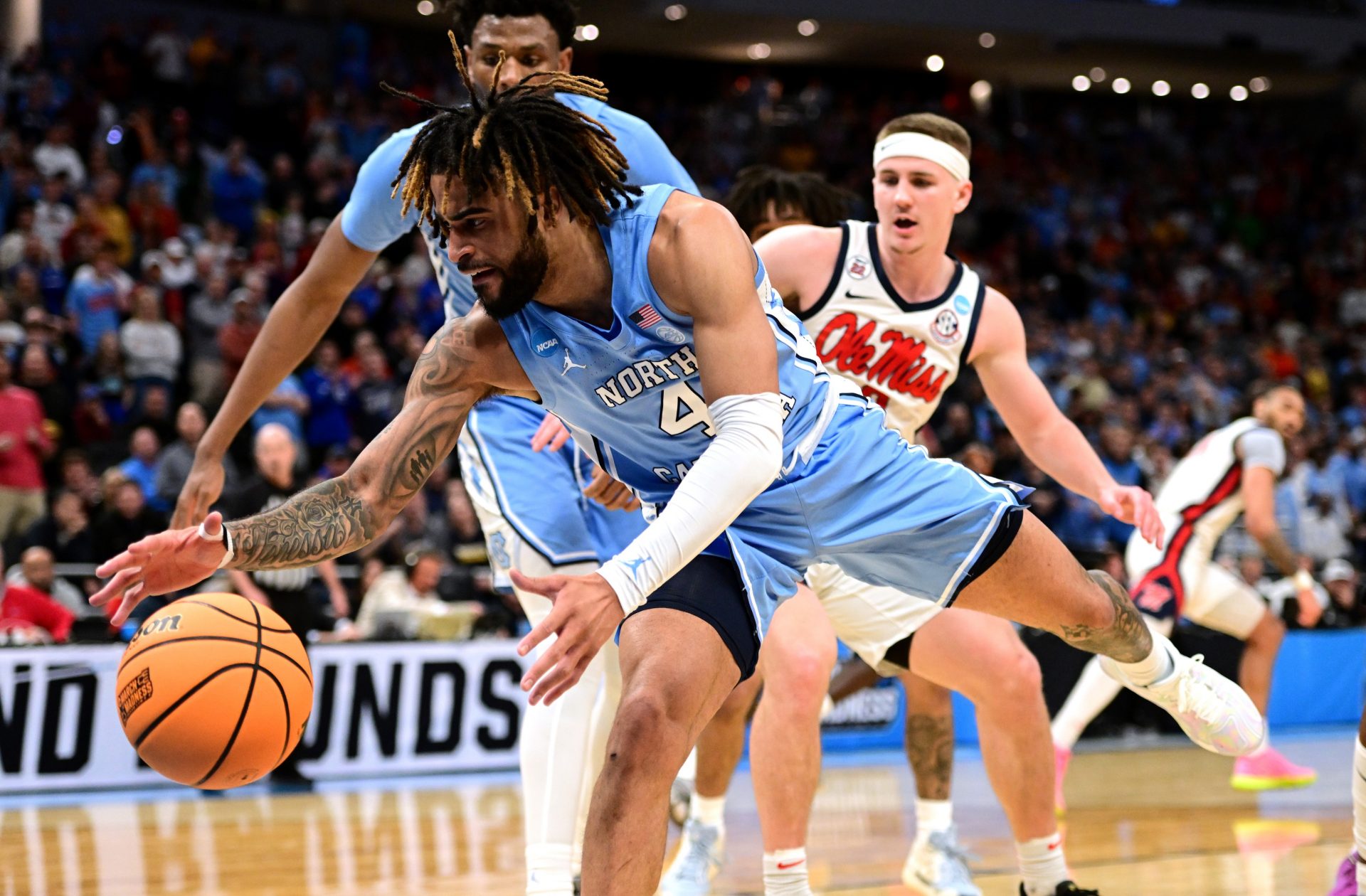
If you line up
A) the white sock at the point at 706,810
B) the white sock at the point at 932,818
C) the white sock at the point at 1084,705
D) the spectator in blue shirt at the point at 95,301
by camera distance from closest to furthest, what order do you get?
the white sock at the point at 932,818 → the white sock at the point at 706,810 → the white sock at the point at 1084,705 → the spectator in blue shirt at the point at 95,301

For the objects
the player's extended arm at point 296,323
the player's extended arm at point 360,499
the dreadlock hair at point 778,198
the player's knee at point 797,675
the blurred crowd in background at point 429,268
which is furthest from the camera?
the blurred crowd in background at point 429,268

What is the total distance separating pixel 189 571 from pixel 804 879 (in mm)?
2194

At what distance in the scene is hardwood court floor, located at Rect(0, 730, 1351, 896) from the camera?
544 cm

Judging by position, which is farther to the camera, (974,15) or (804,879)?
(974,15)

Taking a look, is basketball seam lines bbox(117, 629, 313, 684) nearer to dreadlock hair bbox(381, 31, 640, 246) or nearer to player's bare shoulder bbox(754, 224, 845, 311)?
dreadlock hair bbox(381, 31, 640, 246)

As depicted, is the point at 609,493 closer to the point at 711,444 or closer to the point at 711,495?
the point at 711,444

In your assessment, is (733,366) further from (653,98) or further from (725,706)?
(653,98)

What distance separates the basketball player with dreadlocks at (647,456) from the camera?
2.99m

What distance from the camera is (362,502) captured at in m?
3.32

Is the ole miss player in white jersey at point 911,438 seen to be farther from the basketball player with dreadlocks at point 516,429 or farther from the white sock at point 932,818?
the basketball player with dreadlocks at point 516,429

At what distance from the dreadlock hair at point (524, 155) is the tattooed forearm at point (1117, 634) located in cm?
165

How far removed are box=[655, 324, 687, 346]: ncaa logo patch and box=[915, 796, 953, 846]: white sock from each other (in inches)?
103

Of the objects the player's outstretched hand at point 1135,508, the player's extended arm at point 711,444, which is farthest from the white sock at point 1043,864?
the player's extended arm at point 711,444

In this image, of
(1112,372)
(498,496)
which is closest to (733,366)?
(498,496)
